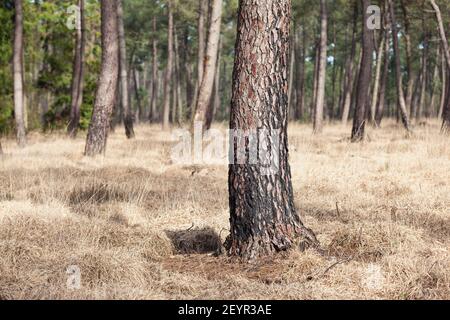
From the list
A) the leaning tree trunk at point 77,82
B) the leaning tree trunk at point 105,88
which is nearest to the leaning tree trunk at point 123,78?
the leaning tree trunk at point 77,82

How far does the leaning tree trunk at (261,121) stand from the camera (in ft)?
13.8

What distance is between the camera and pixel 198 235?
508 cm

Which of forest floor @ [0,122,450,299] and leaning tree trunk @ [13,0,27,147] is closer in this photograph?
forest floor @ [0,122,450,299]

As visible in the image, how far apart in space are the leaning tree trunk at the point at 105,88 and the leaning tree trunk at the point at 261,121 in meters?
6.93

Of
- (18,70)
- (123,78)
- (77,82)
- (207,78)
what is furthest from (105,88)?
(77,82)

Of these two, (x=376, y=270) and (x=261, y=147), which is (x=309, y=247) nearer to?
(x=376, y=270)

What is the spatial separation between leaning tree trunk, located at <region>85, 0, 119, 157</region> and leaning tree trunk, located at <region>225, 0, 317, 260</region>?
693 centimetres

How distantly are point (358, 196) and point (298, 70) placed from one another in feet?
116

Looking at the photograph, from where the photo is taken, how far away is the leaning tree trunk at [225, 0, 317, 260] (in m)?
4.20

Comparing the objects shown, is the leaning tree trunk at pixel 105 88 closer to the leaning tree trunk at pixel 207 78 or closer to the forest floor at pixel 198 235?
the forest floor at pixel 198 235

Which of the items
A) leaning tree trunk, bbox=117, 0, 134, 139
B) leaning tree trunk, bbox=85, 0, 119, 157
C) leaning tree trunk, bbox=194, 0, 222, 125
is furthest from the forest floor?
leaning tree trunk, bbox=117, 0, 134, 139

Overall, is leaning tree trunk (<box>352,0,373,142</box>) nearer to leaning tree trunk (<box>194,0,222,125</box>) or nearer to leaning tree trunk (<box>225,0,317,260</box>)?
leaning tree trunk (<box>194,0,222,125</box>)

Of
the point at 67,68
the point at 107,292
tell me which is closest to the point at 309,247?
the point at 107,292

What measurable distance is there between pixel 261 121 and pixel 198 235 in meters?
1.50
